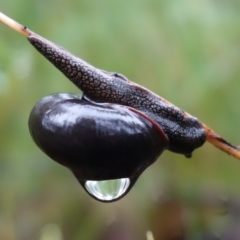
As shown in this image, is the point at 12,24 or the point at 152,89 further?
the point at 152,89

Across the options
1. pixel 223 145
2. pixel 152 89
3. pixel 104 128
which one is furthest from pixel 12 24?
pixel 152 89

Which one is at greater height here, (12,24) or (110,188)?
(12,24)

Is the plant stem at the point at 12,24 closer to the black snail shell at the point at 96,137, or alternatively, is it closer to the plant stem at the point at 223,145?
the black snail shell at the point at 96,137

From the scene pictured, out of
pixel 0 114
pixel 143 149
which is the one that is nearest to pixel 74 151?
pixel 143 149

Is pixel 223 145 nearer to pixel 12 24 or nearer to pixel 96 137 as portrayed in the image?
pixel 96 137

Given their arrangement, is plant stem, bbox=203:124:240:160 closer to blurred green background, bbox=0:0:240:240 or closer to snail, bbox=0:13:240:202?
snail, bbox=0:13:240:202

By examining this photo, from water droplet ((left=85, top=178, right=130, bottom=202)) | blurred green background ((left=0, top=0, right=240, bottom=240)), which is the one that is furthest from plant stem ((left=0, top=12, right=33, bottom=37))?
blurred green background ((left=0, top=0, right=240, bottom=240))
